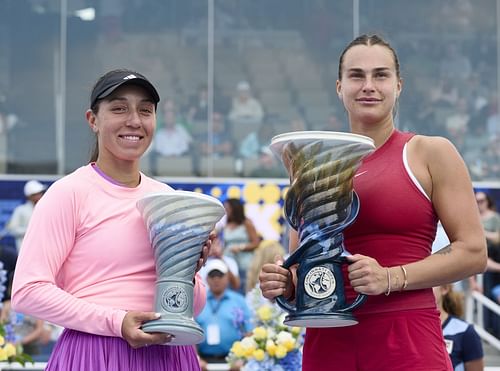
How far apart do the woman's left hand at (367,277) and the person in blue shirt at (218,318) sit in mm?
4151

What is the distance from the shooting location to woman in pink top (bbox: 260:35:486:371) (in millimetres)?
2730

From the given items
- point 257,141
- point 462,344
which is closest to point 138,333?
point 462,344

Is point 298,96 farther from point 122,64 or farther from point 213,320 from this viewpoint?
point 213,320

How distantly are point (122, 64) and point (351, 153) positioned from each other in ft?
30.0

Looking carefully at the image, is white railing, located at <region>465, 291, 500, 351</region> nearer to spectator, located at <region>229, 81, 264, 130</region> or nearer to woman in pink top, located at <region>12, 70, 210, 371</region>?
spectator, located at <region>229, 81, 264, 130</region>

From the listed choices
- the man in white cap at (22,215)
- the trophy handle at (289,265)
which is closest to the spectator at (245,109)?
the man in white cap at (22,215)

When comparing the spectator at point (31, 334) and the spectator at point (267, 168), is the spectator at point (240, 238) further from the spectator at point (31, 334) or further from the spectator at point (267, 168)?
the spectator at point (31, 334)

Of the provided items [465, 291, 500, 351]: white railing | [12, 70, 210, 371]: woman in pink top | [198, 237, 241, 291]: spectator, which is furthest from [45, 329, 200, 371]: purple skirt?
[465, 291, 500, 351]: white railing

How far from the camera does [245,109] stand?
38.1ft

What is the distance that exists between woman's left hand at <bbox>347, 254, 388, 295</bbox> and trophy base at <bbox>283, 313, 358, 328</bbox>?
0.08 metres

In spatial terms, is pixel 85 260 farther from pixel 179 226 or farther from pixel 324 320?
pixel 324 320

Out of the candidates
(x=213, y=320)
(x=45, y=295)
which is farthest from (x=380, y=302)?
(x=213, y=320)

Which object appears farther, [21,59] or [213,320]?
[21,59]

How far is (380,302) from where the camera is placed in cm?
276
